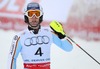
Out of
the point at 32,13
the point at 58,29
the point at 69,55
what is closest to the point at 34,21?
the point at 32,13

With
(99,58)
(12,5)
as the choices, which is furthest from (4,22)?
(99,58)

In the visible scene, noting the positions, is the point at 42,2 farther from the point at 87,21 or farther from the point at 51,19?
the point at 87,21

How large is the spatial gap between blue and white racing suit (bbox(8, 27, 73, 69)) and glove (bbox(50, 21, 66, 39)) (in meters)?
0.07

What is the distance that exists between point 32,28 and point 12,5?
235 mm

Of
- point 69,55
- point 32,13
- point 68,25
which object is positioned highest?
point 32,13

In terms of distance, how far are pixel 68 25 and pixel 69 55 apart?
8.8 inches

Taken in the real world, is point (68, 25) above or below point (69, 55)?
above

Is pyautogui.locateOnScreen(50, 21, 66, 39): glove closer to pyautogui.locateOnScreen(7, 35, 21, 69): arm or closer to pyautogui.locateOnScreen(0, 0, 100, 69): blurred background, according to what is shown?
pyautogui.locateOnScreen(0, 0, 100, 69): blurred background

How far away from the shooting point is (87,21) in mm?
2777

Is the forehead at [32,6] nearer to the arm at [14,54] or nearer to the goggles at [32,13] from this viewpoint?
the goggles at [32,13]

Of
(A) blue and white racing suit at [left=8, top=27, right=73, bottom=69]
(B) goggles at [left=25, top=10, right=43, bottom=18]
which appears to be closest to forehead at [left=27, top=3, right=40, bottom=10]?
(B) goggles at [left=25, top=10, right=43, bottom=18]

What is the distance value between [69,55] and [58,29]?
0.72 feet

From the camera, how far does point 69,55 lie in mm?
2756

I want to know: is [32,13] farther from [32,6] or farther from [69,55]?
[69,55]
